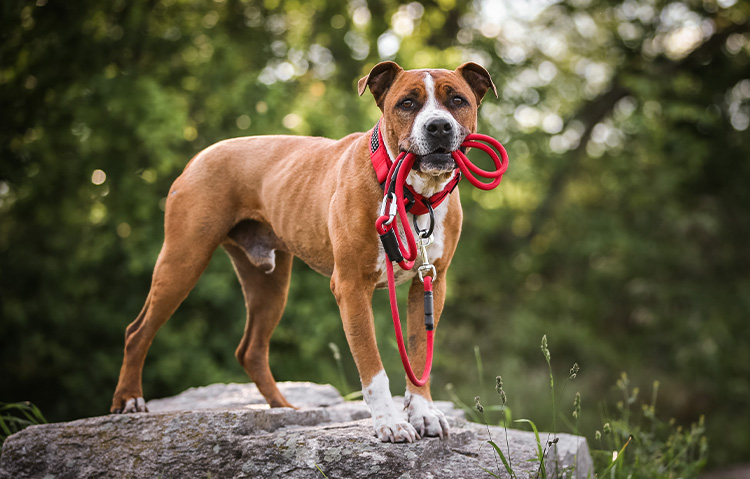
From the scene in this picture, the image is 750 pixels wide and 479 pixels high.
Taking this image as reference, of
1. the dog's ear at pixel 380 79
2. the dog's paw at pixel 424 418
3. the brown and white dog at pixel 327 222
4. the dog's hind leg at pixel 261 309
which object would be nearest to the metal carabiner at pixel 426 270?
the brown and white dog at pixel 327 222

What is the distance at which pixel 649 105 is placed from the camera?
15891 mm

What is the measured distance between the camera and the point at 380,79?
12.7 ft

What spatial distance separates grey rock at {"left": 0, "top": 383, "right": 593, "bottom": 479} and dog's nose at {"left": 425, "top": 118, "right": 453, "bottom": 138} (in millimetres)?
1562

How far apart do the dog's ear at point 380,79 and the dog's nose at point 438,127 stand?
549 mm

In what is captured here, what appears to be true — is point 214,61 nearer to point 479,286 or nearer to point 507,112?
point 507,112

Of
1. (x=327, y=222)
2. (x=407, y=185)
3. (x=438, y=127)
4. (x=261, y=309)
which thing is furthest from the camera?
(x=261, y=309)

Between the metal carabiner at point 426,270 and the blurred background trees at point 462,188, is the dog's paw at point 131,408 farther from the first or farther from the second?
the blurred background trees at point 462,188

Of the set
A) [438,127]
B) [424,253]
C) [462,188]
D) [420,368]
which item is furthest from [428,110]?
[462,188]

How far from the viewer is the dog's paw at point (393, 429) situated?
351 cm

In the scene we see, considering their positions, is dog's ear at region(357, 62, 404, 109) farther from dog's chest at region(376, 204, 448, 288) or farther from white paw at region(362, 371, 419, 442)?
white paw at region(362, 371, 419, 442)

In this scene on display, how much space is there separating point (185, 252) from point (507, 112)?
11484 millimetres

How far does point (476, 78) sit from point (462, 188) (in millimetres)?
9259

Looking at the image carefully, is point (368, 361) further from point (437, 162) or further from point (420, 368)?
point (437, 162)

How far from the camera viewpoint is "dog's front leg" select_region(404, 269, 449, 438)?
12.2ft
